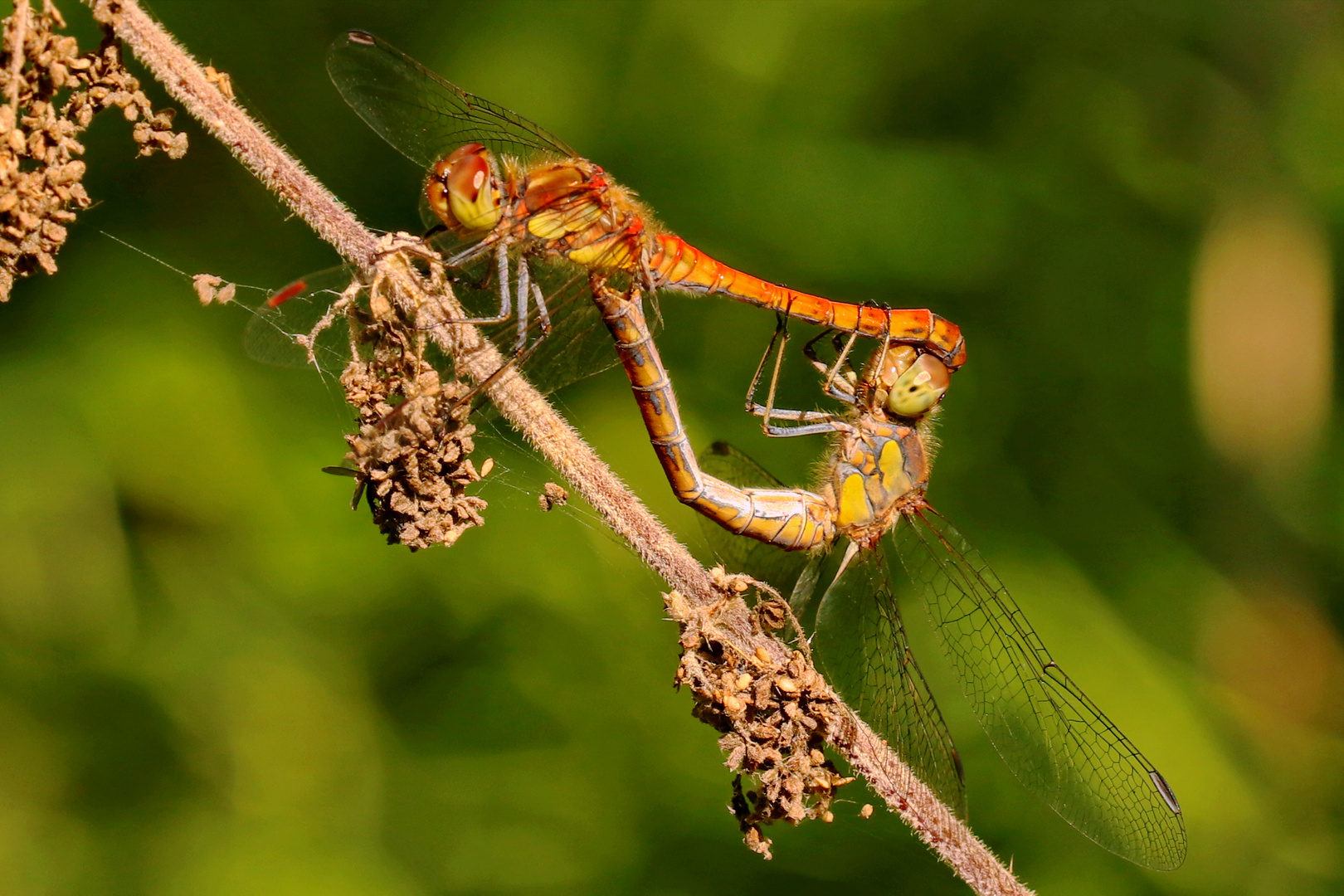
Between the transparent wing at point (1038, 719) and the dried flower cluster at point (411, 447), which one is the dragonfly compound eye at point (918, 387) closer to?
the transparent wing at point (1038, 719)

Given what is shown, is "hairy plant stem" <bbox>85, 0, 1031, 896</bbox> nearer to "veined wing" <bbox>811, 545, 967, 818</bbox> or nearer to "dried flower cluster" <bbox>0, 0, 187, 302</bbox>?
"dried flower cluster" <bbox>0, 0, 187, 302</bbox>

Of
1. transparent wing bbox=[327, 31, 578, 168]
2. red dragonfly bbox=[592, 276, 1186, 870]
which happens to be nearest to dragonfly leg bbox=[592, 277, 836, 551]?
red dragonfly bbox=[592, 276, 1186, 870]

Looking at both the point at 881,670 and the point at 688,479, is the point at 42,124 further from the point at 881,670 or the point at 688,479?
the point at 881,670

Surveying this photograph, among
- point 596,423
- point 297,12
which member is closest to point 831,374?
point 596,423

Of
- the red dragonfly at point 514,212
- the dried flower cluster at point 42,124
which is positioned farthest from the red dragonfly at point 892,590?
the dried flower cluster at point 42,124

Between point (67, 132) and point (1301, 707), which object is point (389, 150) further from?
point (1301, 707)
